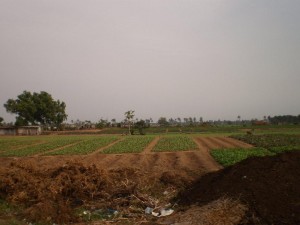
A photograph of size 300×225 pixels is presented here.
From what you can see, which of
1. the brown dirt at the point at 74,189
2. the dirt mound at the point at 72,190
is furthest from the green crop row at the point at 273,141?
the dirt mound at the point at 72,190

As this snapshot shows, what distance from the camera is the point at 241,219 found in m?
7.93

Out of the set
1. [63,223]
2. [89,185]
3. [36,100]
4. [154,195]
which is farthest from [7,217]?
[36,100]

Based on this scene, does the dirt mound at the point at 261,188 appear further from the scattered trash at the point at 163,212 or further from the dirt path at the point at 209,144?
the dirt path at the point at 209,144

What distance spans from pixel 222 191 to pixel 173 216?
1.54 m

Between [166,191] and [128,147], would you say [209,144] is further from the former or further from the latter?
[166,191]

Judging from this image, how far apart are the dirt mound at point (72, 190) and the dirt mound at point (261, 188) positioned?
1.80 metres

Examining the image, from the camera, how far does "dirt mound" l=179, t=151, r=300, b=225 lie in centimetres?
784

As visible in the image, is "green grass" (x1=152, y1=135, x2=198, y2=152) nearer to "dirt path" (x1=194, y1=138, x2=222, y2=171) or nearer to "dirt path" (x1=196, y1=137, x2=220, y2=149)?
"dirt path" (x1=196, y1=137, x2=220, y2=149)

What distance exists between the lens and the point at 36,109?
94.3 metres

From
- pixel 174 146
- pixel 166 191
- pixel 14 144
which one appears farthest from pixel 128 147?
pixel 166 191

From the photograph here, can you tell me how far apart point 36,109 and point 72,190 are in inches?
3439

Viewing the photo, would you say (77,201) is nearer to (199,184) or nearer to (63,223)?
(63,223)

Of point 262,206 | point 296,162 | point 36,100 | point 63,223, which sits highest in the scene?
point 36,100

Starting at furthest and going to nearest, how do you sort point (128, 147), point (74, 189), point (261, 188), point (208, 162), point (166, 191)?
point (128, 147), point (208, 162), point (166, 191), point (74, 189), point (261, 188)
